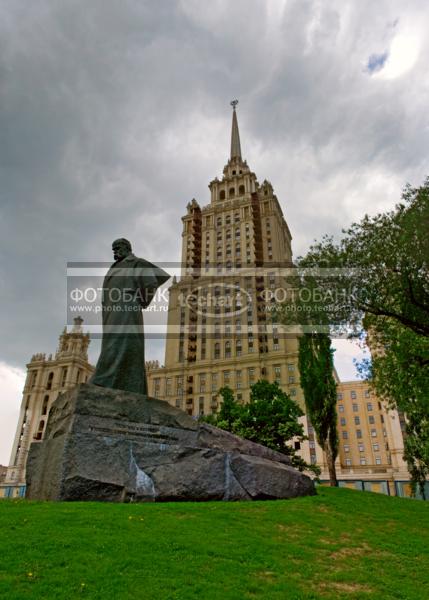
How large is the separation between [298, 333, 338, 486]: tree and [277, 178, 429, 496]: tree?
4.38 m

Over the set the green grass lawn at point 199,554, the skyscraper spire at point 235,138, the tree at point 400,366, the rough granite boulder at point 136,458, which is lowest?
the green grass lawn at point 199,554

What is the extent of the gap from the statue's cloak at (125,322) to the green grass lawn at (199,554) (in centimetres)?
356

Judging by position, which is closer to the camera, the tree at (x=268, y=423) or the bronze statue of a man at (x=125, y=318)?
the bronze statue of a man at (x=125, y=318)

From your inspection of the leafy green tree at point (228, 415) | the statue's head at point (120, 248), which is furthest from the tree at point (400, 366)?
the statue's head at point (120, 248)

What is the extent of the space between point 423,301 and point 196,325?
6480cm

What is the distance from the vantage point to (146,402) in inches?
428

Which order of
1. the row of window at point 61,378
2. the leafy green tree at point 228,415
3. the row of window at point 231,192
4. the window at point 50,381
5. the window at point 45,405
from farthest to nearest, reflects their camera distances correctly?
the row of window at point 231,192
the window at point 50,381
the row of window at point 61,378
the window at point 45,405
the leafy green tree at point 228,415

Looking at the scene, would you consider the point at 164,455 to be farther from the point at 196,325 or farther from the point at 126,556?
the point at 196,325

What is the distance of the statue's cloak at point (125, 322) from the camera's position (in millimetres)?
11258

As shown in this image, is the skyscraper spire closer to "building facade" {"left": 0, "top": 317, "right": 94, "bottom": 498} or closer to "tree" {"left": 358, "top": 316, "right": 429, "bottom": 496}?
"building facade" {"left": 0, "top": 317, "right": 94, "bottom": 498}

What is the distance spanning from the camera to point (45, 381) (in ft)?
300

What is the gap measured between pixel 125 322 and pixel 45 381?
8832 centimetres

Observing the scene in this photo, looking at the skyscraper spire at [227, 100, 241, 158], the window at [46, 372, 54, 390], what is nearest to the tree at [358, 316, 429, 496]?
the window at [46, 372, 54, 390]

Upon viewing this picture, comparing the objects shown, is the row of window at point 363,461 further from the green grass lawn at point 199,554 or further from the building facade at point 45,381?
the green grass lawn at point 199,554
